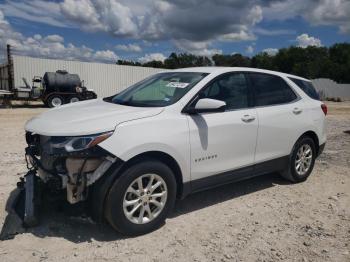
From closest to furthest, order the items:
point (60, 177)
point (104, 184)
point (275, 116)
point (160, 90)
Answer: point (104, 184), point (60, 177), point (160, 90), point (275, 116)

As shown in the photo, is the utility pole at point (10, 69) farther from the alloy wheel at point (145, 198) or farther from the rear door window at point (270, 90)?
the alloy wheel at point (145, 198)

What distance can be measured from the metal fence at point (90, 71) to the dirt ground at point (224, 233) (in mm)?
20168

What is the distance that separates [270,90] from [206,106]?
1653 millimetres

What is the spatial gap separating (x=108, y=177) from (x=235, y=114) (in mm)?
1899

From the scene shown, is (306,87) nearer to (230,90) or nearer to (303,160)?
(303,160)

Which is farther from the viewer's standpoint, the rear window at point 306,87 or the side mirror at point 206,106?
the rear window at point 306,87

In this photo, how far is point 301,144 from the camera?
571 centimetres

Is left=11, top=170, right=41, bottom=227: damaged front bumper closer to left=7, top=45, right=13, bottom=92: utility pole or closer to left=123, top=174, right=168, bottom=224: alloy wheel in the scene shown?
left=123, top=174, right=168, bottom=224: alloy wheel

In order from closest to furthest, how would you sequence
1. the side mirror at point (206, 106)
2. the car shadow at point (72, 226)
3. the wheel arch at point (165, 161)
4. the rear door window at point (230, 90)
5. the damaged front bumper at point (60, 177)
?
1. the damaged front bumper at point (60, 177)
2. the wheel arch at point (165, 161)
3. the car shadow at point (72, 226)
4. the side mirror at point (206, 106)
5. the rear door window at point (230, 90)

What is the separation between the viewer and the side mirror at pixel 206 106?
4062 mm

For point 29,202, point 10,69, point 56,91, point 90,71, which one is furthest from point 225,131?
point 90,71

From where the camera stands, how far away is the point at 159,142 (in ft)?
12.5

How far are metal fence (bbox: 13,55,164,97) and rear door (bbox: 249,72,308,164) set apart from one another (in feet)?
71.5

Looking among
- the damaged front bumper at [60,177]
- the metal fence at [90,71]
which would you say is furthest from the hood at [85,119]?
the metal fence at [90,71]
